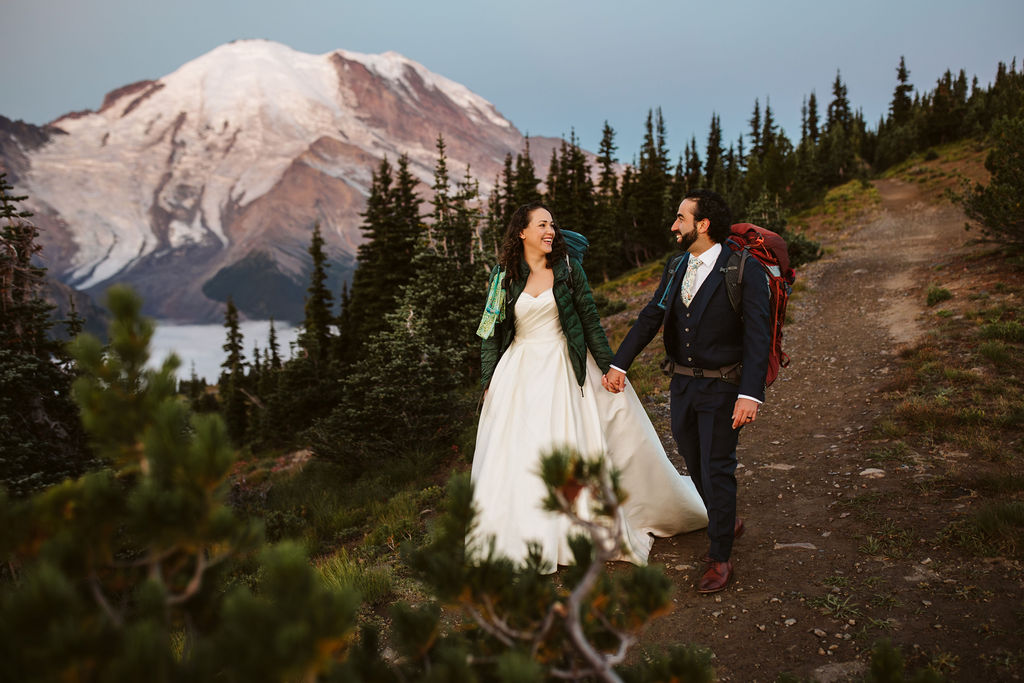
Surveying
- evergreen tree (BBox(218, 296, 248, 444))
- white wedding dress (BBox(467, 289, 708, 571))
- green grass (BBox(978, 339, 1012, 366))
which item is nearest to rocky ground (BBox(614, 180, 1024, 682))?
white wedding dress (BBox(467, 289, 708, 571))

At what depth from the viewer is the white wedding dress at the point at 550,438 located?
4.33m

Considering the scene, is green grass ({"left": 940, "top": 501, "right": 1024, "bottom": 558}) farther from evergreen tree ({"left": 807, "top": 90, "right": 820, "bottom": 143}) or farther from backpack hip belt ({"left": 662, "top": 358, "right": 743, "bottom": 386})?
evergreen tree ({"left": 807, "top": 90, "right": 820, "bottom": 143})

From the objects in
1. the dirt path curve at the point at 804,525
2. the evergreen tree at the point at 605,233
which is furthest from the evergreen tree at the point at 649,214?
the dirt path curve at the point at 804,525

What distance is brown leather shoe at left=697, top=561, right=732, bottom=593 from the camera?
13.1 feet

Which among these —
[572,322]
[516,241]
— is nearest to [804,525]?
[572,322]

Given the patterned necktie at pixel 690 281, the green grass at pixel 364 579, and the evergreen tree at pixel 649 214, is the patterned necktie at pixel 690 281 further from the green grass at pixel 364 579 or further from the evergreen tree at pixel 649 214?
the evergreen tree at pixel 649 214

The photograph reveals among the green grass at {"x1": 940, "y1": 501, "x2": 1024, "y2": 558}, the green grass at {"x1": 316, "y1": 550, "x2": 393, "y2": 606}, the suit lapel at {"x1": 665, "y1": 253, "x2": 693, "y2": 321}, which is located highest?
the suit lapel at {"x1": 665, "y1": 253, "x2": 693, "y2": 321}

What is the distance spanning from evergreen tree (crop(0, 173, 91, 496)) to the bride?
6.75 m

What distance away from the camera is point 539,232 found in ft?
15.4

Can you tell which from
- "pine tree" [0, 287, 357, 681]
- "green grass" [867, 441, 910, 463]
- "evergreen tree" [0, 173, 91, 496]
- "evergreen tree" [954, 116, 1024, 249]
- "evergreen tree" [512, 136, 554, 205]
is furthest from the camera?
"evergreen tree" [512, 136, 554, 205]

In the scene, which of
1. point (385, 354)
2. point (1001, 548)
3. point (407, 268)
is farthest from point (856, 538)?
point (407, 268)

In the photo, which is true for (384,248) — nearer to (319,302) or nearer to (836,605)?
(319,302)

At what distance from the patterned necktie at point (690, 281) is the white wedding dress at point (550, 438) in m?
1.02

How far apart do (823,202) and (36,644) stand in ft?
156
